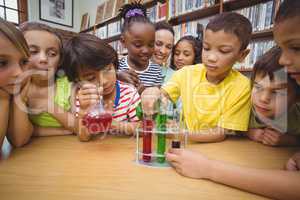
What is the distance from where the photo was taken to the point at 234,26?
0.78 m

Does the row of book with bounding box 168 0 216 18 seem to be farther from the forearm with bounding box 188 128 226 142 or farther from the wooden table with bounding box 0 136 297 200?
the wooden table with bounding box 0 136 297 200

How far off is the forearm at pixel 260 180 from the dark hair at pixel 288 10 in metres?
0.33

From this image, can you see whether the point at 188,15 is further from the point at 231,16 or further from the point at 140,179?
the point at 140,179

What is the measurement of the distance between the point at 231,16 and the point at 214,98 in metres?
0.34

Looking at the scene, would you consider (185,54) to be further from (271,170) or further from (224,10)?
(271,170)

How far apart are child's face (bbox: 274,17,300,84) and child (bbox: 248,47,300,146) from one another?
23cm

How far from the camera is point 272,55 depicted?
2.36 ft

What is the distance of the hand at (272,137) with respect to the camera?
0.72m

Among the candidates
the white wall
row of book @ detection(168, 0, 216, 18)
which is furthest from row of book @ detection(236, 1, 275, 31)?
the white wall

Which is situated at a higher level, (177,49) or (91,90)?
(177,49)

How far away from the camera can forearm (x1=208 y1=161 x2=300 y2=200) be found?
1.28 feet

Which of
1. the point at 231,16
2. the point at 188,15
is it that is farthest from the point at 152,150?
the point at 188,15

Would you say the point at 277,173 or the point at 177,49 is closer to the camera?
the point at 277,173

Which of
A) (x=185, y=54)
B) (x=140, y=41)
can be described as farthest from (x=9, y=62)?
(x=185, y=54)
